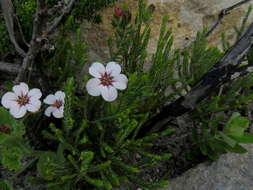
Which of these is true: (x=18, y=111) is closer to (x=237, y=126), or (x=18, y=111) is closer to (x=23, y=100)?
(x=23, y=100)

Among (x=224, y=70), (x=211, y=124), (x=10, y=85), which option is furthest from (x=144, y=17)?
→ (x=10, y=85)

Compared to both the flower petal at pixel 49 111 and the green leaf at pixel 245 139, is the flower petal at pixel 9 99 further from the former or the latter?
the green leaf at pixel 245 139

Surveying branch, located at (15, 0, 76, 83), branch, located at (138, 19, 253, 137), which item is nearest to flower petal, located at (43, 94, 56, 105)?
branch, located at (15, 0, 76, 83)

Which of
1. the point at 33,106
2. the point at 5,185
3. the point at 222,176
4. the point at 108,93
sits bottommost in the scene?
the point at 5,185

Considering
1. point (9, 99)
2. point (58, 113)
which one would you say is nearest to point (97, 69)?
point (58, 113)

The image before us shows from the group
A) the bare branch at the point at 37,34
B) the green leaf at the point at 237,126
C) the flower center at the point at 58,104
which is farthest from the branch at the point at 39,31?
the green leaf at the point at 237,126

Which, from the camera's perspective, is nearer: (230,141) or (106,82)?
(106,82)
